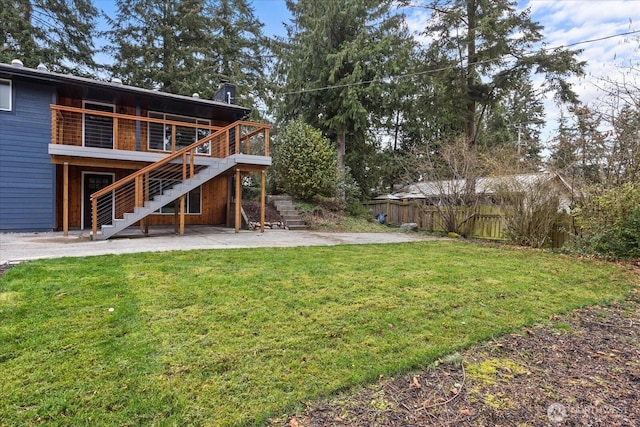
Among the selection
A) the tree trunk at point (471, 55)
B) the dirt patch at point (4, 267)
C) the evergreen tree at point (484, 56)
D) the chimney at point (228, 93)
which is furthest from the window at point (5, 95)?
the tree trunk at point (471, 55)

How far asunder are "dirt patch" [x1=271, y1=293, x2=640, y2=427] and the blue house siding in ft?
39.4

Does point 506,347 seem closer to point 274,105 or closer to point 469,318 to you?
point 469,318

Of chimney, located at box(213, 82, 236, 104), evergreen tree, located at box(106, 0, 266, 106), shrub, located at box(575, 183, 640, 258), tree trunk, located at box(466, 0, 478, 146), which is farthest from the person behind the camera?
evergreen tree, located at box(106, 0, 266, 106)

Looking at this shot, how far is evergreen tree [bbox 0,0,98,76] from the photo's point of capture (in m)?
16.3

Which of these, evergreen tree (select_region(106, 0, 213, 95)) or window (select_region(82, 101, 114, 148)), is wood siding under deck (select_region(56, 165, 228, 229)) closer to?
window (select_region(82, 101, 114, 148))

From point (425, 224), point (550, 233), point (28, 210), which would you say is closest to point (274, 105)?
point (425, 224)

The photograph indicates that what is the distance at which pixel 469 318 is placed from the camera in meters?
3.57

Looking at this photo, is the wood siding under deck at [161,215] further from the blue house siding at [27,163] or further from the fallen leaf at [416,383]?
the fallen leaf at [416,383]

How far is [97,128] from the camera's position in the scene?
11.5 meters

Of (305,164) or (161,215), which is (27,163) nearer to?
(161,215)

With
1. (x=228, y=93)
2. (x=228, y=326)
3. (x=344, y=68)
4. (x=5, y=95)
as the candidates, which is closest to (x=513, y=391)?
(x=228, y=326)

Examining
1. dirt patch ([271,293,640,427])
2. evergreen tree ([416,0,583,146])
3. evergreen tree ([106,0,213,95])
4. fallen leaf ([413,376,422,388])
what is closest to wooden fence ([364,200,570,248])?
evergreen tree ([416,0,583,146])

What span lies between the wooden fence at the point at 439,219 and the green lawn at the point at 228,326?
364cm

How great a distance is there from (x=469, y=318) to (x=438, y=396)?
1.51 metres
